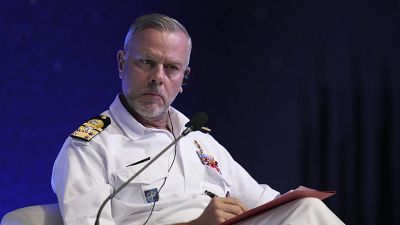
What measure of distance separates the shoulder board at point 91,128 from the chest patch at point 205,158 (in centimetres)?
33

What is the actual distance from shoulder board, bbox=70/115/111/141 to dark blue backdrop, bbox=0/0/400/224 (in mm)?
695

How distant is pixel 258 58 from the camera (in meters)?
3.31

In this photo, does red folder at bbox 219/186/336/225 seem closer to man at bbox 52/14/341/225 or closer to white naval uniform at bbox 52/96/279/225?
man at bbox 52/14/341/225

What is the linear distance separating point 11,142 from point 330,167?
1.50 m

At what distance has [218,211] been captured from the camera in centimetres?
174

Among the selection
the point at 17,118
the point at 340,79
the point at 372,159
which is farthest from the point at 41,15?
the point at 372,159

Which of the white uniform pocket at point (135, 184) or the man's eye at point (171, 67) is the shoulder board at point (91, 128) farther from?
the man's eye at point (171, 67)

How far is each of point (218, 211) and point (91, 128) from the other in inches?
19.5

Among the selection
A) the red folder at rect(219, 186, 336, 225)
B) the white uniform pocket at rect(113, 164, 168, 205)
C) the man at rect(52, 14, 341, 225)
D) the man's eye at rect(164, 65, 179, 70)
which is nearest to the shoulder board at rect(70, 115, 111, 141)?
the man at rect(52, 14, 341, 225)

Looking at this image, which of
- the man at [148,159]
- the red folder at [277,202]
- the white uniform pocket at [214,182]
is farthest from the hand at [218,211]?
the white uniform pocket at [214,182]

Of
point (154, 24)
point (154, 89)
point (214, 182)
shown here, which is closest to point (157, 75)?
point (154, 89)

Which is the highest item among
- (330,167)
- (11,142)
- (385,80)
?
(385,80)

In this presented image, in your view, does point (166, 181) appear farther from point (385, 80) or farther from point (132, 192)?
point (385, 80)

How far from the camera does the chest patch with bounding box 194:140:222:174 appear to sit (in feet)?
7.12
